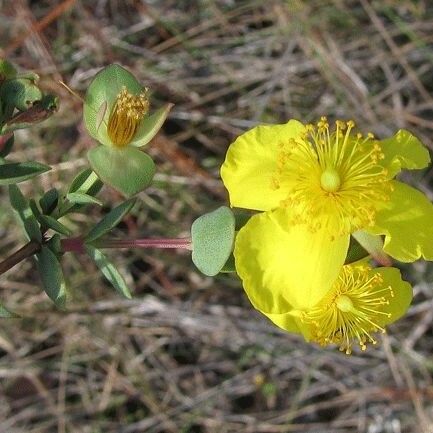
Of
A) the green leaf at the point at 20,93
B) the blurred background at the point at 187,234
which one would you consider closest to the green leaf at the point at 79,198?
the green leaf at the point at 20,93

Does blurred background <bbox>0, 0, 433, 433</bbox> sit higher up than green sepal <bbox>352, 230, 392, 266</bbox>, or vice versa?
green sepal <bbox>352, 230, 392, 266</bbox>

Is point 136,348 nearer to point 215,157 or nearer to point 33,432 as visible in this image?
point 33,432

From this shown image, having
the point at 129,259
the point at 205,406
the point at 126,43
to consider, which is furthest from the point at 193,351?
the point at 126,43

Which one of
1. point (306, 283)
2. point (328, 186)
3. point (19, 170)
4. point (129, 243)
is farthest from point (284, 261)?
point (19, 170)

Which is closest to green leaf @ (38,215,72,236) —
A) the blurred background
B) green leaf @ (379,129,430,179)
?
green leaf @ (379,129,430,179)

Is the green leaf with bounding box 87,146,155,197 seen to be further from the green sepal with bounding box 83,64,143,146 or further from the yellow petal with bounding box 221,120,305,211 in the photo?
the yellow petal with bounding box 221,120,305,211

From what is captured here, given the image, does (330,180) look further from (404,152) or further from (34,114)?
(34,114)
